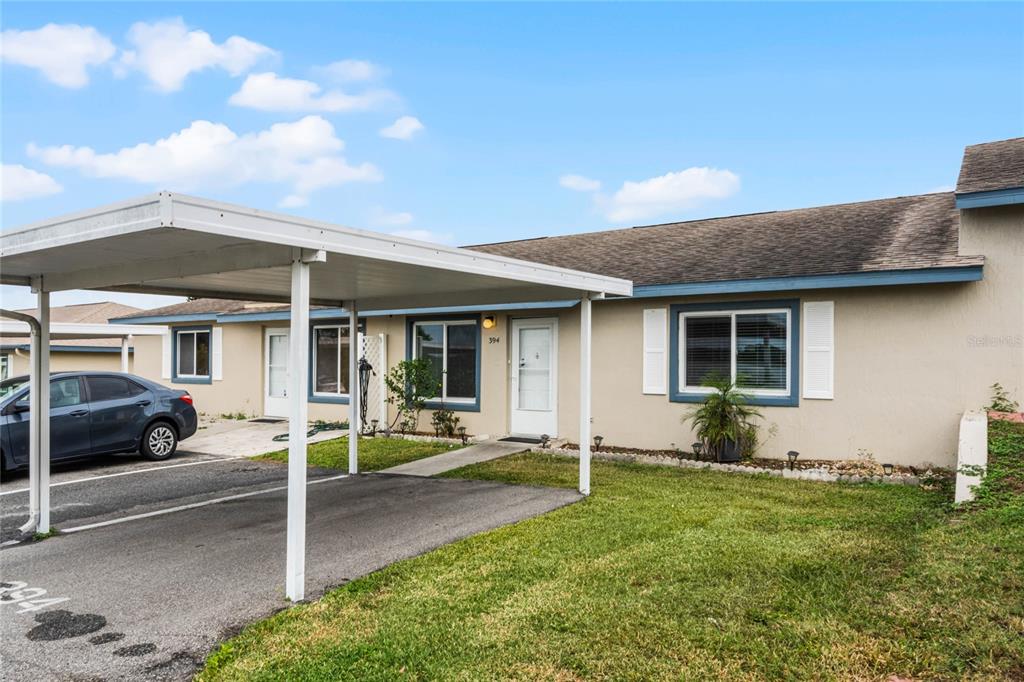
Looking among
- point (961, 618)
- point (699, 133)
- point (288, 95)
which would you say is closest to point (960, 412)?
point (961, 618)

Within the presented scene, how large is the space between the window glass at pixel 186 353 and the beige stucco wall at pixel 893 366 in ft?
35.6

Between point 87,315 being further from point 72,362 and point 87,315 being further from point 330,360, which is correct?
point 330,360

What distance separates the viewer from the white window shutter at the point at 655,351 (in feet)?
33.5

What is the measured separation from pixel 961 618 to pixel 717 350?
632 cm

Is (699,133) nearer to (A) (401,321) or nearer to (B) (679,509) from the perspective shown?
(A) (401,321)

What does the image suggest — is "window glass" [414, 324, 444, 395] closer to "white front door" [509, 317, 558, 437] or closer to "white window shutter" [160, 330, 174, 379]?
"white front door" [509, 317, 558, 437]

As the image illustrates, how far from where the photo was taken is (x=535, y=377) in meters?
11.6

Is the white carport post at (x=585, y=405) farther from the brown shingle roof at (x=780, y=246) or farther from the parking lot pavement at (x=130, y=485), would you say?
the parking lot pavement at (x=130, y=485)

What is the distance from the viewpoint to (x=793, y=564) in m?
4.82

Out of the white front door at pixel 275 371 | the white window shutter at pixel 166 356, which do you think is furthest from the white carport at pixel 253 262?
the white window shutter at pixel 166 356

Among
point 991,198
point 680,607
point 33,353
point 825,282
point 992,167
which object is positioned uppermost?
point 992,167

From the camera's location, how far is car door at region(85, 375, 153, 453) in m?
9.66

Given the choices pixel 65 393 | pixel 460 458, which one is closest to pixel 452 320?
pixel 460 458

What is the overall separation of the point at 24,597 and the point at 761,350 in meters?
8.59
